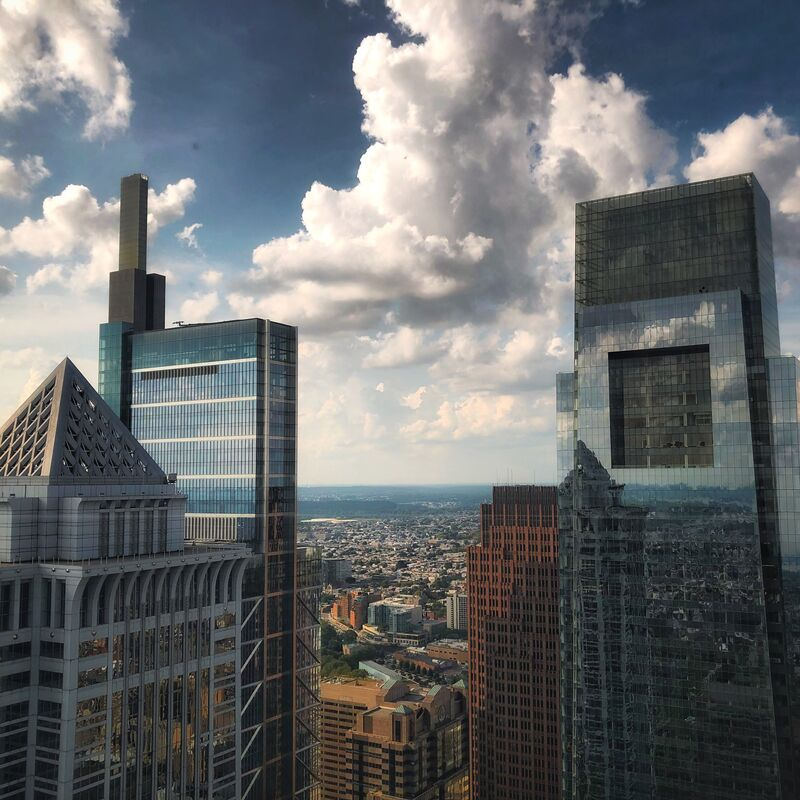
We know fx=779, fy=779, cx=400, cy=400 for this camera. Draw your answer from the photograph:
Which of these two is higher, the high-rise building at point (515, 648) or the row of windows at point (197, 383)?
the row of windows at point (197, 383)

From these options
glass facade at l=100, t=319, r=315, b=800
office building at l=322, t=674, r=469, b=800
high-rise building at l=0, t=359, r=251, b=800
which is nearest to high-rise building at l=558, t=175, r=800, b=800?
glass facade at l=100, t=319, r=315, b=800

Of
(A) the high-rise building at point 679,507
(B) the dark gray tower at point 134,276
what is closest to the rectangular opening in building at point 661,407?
(A) the high-rise building at point 679,507

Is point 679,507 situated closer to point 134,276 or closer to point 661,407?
point 661,407

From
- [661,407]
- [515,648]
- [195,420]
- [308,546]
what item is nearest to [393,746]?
[515,648]

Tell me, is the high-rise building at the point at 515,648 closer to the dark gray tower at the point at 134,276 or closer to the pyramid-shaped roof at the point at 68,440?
the dark gray tower at the point at 134,276

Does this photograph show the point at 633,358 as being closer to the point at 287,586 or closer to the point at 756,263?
the point at 756,263

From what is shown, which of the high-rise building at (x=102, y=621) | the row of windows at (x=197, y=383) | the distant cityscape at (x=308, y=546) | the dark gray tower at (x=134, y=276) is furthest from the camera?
the dark gray tower at (x=134, y=276)

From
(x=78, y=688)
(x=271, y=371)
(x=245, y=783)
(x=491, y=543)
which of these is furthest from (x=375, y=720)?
(x=78, y=688)
